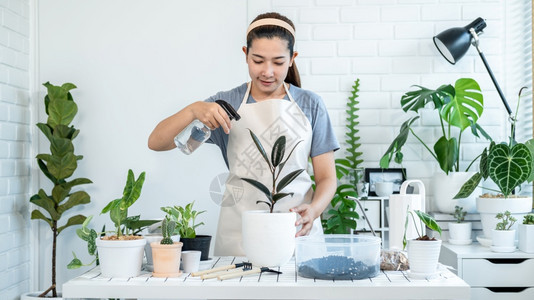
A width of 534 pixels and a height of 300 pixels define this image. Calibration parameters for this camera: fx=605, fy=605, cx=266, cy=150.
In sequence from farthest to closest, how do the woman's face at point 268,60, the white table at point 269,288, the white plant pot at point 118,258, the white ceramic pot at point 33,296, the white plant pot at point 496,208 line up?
1. the white ceramic pot at point 33,296
2. the white plant pot at point 496,208
3. the woman's face at point 268,60
4. the white plant pot at point 118,258
5. the white table at point 269,288

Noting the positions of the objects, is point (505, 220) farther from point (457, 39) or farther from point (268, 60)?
point (268, 60)

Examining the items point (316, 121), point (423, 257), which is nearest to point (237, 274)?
point (423, 257)

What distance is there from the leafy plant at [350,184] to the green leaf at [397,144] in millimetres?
161

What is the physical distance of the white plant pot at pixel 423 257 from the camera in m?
1.53

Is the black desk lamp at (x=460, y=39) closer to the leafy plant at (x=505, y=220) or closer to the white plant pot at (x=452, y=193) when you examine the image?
the white plant pot at (x=452, y=193)

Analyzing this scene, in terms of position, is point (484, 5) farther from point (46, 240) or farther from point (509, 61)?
point (46, 240)

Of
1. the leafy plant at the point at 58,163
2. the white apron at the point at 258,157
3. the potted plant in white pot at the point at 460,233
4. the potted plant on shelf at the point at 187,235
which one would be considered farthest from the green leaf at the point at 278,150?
the leafy plant at the point at 58,163

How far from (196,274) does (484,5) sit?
2.85 metres

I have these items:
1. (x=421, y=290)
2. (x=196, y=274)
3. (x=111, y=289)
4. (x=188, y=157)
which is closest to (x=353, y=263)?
(x=421, y=290)

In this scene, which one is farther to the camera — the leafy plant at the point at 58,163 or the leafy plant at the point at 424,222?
the leafy plant at the point at 58,163

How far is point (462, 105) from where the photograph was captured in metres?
3.43

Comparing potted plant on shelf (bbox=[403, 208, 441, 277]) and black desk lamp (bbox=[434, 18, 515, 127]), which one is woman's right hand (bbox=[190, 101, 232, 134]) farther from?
black desk lamp (bbox=[434, 18, 515, 127])

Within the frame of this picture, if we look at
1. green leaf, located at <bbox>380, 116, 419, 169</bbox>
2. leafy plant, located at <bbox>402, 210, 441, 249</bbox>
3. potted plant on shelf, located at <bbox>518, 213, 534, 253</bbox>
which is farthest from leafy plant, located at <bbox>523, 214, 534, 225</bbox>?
leafy plant, located at <bbox>402, 210, 441, 249</bbox>

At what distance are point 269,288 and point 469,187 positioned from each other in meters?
2.01
